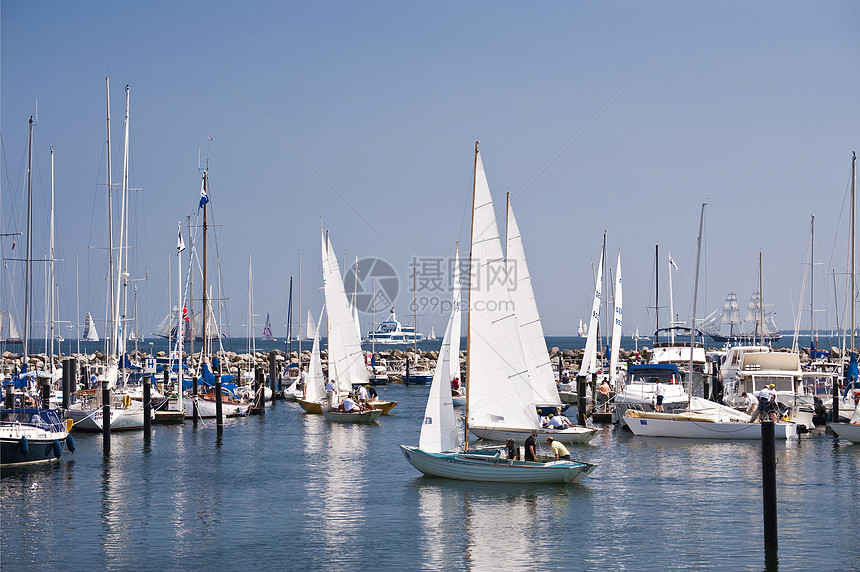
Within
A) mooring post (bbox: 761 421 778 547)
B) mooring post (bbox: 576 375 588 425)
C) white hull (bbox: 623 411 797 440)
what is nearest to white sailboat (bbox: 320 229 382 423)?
mooring post (bbox: 576 375 588 425)

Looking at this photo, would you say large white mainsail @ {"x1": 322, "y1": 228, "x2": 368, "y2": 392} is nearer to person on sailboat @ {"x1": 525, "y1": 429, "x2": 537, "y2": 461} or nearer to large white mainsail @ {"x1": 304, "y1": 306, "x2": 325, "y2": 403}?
large white mainsail @ {"x1": 304, "y1": 306, "x2": 325, "y2": 403}

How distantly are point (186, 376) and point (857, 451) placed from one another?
4277cm

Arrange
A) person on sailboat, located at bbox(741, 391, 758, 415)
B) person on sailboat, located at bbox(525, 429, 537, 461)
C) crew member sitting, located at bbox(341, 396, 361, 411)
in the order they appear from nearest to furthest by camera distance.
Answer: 1. person on sailboat, located at bbox(525, 429, 537, 461)
2. person on sailboat, located at bbox(741, 391, 758, 415)
3. crew member sitting, located at bbox(341, 396, 361, 411)

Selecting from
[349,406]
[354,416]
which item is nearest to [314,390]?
[349,406]

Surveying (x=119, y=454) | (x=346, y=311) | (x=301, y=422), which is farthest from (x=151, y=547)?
(x=346, y=311)

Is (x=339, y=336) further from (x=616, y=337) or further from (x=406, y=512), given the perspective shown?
(x=406, y=512)

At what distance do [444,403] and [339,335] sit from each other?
25.0 metres

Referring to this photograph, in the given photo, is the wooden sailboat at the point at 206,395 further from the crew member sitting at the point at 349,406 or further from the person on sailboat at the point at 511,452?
the person on sailboat at the point at 511,452

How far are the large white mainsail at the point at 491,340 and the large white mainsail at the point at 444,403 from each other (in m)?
0.71

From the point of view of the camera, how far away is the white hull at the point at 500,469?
97.7 feet

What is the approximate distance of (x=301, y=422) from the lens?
52.1m

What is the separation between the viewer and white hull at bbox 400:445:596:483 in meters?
29.8

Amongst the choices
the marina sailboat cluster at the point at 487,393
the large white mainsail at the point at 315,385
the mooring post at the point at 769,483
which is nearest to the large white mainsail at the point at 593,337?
the marina sailboat cluster at the point at 487,393

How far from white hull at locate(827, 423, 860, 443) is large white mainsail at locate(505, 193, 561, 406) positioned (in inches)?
501
